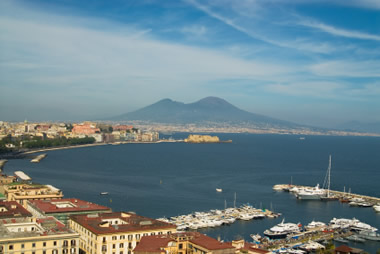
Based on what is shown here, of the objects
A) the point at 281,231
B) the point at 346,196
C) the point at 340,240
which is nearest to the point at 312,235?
the point at 340,240

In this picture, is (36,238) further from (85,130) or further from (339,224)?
(85,130)

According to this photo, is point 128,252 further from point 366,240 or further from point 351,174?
point 351,174

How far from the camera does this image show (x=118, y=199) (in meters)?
28.5

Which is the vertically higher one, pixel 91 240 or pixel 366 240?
pixel 91 240

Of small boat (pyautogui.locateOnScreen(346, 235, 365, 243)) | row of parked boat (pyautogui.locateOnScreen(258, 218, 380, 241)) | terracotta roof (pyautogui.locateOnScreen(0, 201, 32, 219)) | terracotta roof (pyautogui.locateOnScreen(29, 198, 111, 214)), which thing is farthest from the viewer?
row of parked boat (pyautogui.locateOnScreen(258, 218, 380, 241))

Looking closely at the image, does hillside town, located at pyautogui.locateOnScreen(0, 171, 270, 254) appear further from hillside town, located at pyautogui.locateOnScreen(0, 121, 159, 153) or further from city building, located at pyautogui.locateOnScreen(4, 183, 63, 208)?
hillside town, located at pyautogui.locateOnScreen(0, 121, 159, 153)

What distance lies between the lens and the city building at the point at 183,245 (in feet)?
36.0

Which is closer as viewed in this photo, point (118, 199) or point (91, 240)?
point (91, 240)

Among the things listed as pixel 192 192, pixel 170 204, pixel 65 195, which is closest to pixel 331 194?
pixel 192 192

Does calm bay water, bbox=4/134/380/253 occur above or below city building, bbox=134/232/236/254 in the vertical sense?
below

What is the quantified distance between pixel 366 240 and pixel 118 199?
14.7 metres

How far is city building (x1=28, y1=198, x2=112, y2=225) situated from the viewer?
621 inches

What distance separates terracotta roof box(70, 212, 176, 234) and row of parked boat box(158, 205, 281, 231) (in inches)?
269

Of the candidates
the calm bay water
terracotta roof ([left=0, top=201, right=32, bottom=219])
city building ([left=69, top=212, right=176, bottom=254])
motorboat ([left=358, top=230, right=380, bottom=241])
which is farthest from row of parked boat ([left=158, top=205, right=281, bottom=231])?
→ terracotta roof ([left=0, top=201, right=32, bottom=219])
